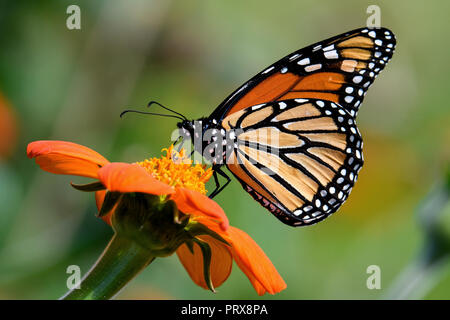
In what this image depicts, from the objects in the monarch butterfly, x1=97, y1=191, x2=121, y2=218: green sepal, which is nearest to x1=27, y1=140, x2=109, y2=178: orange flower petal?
x1=97, y1=191, x2=121, y2=218: green sepal

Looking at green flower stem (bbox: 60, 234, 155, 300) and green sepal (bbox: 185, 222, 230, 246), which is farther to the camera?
green sepal (bbox: 185, 222, 230, 246)

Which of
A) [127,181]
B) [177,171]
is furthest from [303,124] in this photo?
[127,181]

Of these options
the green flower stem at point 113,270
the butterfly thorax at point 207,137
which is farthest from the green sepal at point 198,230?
the butterfly thorax at point 207,137

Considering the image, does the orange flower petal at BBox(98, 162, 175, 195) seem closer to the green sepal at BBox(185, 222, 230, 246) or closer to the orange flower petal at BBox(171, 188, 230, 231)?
the orange flower petal at BBox(171, 188, 230, 231)
